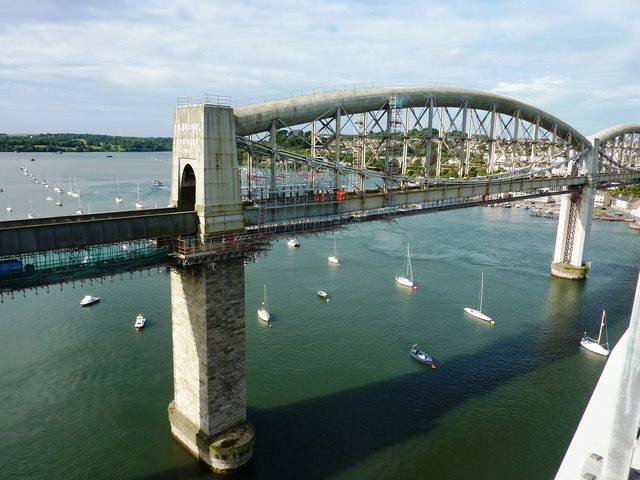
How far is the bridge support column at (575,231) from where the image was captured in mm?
56594

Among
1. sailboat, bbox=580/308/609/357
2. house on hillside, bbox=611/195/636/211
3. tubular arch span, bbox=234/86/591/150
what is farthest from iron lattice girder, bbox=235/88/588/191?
house on hillside, bbox=611/195/636/211

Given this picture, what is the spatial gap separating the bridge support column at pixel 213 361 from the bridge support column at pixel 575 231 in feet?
152

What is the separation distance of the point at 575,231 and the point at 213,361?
49810 millimetres

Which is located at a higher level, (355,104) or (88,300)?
(355,104)

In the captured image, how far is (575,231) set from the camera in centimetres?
5722

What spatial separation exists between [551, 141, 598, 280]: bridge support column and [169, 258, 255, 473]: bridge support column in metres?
46.4

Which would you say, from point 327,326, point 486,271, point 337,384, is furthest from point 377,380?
point 486,271

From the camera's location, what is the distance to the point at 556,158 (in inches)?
2271

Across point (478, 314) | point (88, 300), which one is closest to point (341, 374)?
point (478, 314)

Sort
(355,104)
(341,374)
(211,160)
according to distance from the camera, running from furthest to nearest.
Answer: (341,374) → (355,104) → (211,160)

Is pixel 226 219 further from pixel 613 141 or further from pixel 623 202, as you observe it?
pixel 623 202

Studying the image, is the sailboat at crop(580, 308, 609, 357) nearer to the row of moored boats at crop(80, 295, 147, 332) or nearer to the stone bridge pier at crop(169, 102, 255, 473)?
the stone bridge pier at crop(169, 102, 255, 473)

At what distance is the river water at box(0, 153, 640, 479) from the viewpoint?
2470 centimetres

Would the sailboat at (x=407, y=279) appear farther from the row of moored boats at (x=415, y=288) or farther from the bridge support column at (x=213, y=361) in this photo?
the bridge support column at (x=213, y=361)
